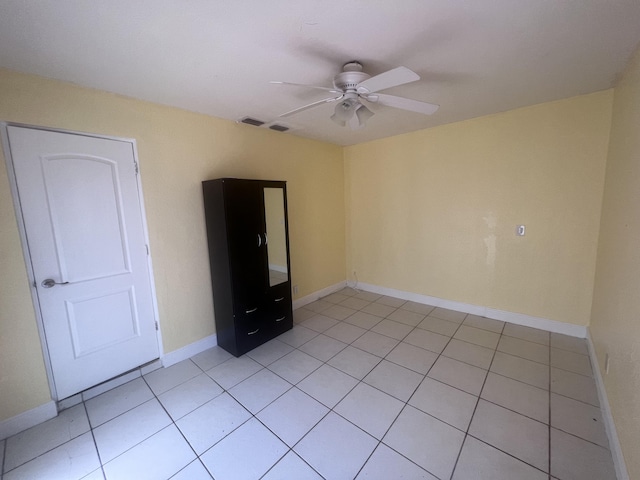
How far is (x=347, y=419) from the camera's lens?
171cm

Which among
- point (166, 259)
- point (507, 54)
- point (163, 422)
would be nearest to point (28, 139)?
point (166, 259)

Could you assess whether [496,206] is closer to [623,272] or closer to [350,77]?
[623,272]

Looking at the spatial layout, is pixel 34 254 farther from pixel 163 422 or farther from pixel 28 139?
pixel 163 422

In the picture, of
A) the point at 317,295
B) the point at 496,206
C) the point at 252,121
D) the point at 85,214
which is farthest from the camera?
the point at 317,295

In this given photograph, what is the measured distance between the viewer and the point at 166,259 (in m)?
2.35

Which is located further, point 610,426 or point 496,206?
point 496,206

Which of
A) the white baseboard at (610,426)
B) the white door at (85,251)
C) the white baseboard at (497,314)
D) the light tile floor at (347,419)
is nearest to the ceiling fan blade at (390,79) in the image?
the white door at (85,251)

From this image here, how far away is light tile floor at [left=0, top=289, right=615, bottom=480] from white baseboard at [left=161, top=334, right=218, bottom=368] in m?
0.06

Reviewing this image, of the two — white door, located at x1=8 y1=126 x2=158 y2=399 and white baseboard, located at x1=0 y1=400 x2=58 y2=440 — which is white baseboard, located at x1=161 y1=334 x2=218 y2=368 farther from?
white baseboard, located at x1=0 y1=400 x2=58 y2=440

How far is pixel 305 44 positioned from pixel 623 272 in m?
2.42

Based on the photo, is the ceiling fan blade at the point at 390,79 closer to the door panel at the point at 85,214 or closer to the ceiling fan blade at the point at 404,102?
the ceiling fan blade at the point at 404,102

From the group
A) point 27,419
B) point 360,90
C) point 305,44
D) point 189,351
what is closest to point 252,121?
point 305,44

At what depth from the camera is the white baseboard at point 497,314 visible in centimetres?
261

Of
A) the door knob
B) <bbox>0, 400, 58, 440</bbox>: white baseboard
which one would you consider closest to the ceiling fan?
the door knob
